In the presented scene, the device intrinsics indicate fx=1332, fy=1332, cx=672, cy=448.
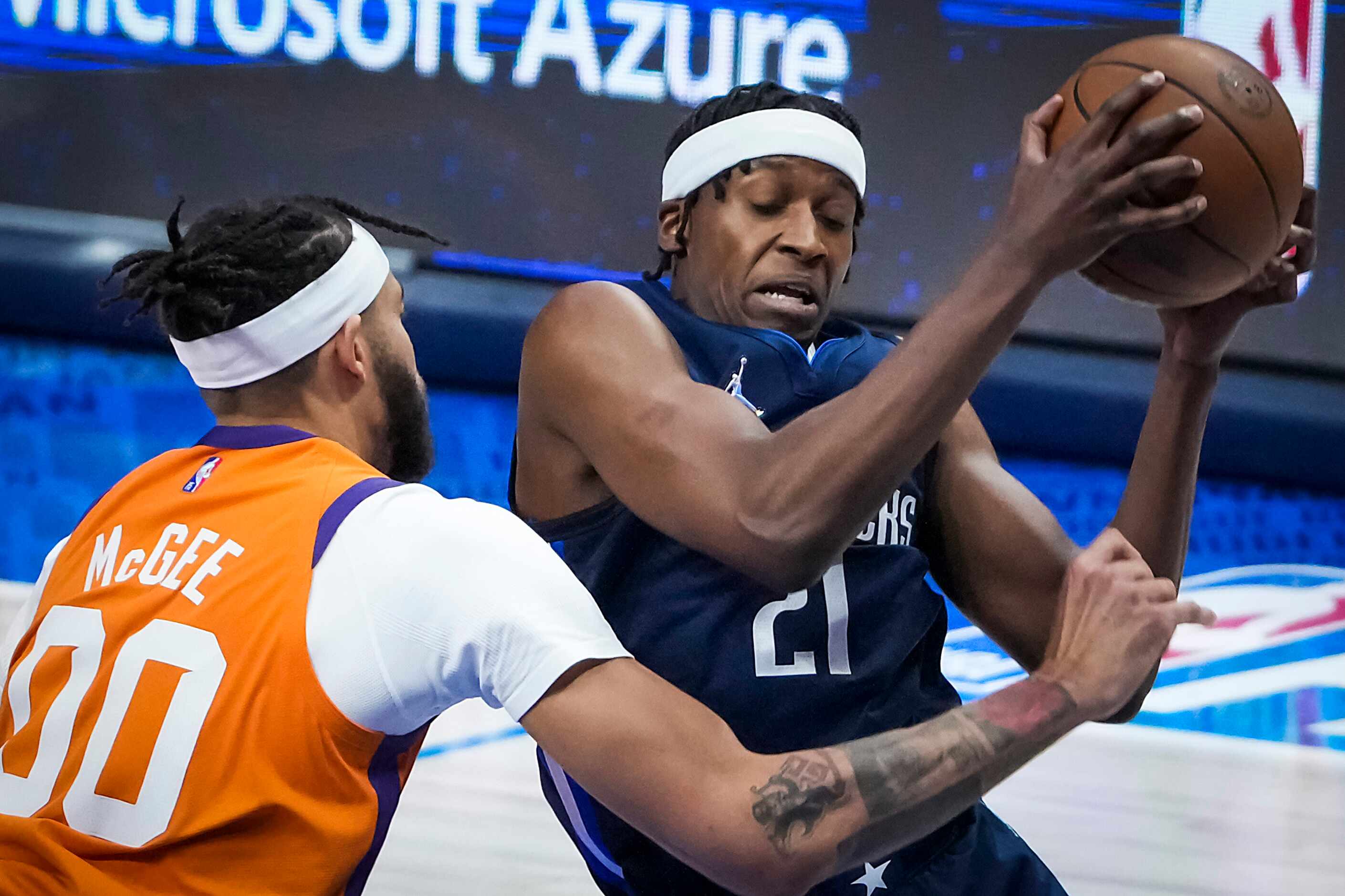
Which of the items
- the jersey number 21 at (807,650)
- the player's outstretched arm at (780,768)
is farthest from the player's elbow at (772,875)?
the jersey number 21 at (807,650)

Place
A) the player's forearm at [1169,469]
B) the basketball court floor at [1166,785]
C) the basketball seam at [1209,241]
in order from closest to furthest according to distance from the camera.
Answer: the basketball seam at [1209,241] < the player's forearm at [1169,469] < the basketball court floor at [1166,785]

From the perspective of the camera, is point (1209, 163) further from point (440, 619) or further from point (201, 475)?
point (201, 475)

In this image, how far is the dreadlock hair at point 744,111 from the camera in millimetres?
1915

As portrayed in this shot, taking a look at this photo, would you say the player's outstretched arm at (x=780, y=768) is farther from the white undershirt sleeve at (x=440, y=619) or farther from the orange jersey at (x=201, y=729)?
the orange jersey at (x=201, y=729)

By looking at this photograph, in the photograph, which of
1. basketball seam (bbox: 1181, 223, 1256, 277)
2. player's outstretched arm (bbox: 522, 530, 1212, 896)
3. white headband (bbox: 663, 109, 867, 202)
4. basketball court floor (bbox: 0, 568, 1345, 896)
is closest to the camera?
player's outstretched arm (bbox: 522, 530, 1212, 896)

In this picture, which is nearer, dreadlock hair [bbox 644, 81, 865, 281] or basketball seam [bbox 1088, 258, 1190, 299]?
basketball seam [bbox 1088, 258, 1190, 299]

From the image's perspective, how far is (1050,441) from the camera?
4.50 meters

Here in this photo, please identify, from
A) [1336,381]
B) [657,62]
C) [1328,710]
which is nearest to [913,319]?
[657,62]

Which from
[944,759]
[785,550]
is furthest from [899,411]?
[944,759]

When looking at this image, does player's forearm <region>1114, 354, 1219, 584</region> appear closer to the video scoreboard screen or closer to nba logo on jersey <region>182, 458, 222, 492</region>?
nba logo on jersey <region>182, 458, 222, 492</region>

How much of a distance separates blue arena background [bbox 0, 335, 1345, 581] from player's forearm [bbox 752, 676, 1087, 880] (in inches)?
131

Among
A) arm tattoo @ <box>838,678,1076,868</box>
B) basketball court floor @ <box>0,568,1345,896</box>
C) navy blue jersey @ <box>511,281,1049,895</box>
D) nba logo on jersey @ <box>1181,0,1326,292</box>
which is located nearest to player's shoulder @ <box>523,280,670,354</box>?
navy blue jersey @ <box>511,281,1049,895</box>

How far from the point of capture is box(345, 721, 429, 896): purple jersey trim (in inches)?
48.5

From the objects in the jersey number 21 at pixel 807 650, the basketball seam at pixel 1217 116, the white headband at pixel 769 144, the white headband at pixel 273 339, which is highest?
the basketball seam at pixel 1217 116
